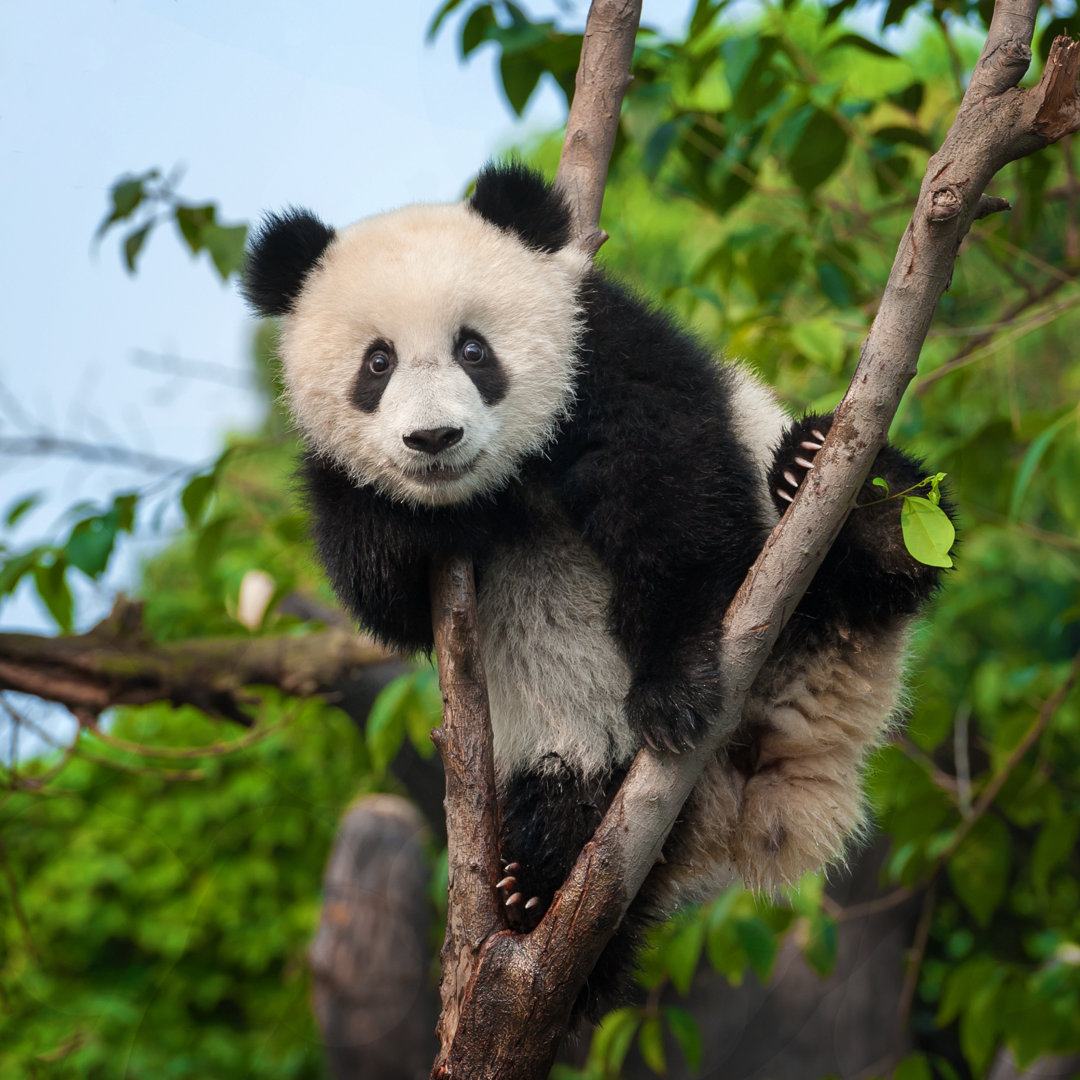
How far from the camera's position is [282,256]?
6.76 feet

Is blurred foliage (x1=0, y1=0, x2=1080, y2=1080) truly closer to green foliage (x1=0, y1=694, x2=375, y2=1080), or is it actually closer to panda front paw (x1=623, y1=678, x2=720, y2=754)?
green foliage (x1=0, y1=694, x2=375, y2=1080)

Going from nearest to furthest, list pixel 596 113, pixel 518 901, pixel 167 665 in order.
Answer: pixel 518 901
pixel 596 113
pixel 167 665

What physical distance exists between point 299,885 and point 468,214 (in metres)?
5.71

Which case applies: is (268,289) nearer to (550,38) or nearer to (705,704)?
(550,38)

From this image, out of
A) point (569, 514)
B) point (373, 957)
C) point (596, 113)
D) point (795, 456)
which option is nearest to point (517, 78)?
point (596, 113)

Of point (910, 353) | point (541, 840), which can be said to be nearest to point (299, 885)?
point (541, 840)

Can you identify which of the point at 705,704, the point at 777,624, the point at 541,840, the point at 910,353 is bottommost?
the point at 541,840

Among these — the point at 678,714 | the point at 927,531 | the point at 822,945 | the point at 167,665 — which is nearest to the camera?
the point at 927,531

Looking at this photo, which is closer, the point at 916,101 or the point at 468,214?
the point at 468,214

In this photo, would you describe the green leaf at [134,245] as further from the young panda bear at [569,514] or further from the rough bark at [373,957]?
the rough bark at [373,957]

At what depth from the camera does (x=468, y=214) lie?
2.07 meters

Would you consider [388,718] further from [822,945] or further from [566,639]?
[822,945]

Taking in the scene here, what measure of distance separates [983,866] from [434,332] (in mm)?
1983

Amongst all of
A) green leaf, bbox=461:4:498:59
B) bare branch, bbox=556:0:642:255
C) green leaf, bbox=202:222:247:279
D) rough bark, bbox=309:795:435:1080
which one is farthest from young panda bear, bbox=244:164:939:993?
rough bark, bbox=309:795:435:1080
